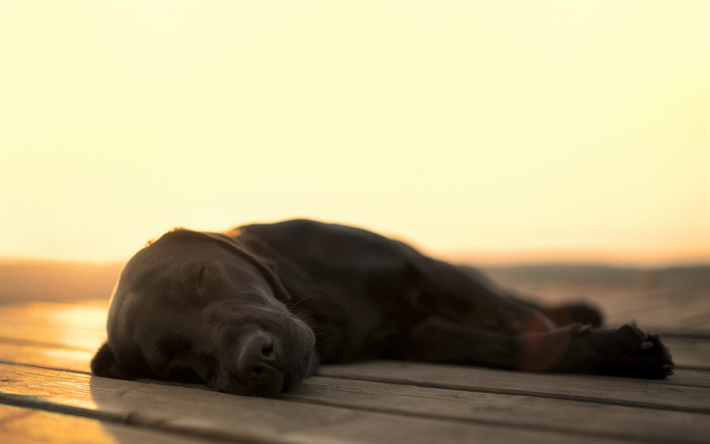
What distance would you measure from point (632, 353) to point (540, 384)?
16.9 inches

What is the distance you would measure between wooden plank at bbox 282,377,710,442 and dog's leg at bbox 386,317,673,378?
1.92 feet

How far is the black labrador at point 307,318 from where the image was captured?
1.83 meters

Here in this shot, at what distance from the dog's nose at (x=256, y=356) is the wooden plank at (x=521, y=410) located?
12 centimetres

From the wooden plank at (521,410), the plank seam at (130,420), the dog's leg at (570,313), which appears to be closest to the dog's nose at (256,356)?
the wooden plank at (521,410)

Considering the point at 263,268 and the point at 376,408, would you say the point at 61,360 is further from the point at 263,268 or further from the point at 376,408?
the point at 376,408

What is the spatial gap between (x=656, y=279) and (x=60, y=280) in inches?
303

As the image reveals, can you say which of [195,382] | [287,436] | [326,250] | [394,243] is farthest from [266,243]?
[287,436]

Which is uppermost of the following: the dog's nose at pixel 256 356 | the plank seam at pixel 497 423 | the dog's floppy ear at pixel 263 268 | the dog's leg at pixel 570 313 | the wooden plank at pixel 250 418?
the dog's floppy ear at pixel 263 268

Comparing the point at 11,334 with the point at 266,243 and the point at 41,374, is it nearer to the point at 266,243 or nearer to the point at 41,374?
the point at 41,374

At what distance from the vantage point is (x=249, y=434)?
3.97ft

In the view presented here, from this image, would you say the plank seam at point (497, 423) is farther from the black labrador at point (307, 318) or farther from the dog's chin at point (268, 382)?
the black labrador at point (307, 318)

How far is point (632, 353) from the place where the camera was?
2000 mm

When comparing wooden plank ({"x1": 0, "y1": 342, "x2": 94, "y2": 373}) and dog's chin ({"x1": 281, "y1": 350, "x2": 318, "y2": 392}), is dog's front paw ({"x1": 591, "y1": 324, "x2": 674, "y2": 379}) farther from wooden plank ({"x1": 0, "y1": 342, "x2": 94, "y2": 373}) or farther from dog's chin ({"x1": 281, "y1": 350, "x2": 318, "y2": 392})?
wooden plank ({"x1": 0, "y1": 342, "x2": 94, "y2": 373})

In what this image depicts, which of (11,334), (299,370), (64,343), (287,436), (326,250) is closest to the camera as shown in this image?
(287,436)
